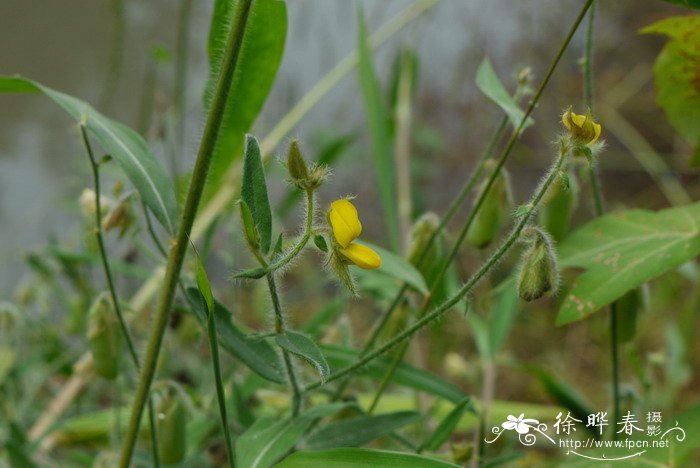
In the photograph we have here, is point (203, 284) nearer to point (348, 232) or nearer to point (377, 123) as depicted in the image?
point (348, 232)

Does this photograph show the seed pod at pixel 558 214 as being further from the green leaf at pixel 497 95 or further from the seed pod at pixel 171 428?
the seed pod at pixel 171 428

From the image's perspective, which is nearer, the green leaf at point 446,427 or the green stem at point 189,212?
the green stem at point 189,212

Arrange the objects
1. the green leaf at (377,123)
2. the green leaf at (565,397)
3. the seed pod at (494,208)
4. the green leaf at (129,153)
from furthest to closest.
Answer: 1. the green leaf at (377,123)
2. the green leaf at (565,397)
3. the seed pod at (494,208)
4. the green leaf at (129,153)

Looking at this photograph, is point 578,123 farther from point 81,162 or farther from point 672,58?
point 81,162

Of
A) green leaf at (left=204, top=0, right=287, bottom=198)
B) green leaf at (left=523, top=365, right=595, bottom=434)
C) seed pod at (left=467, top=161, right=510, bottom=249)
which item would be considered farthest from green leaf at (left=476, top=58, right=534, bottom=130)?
green leaf at (left=523, top=365, right=595, bottom=434)

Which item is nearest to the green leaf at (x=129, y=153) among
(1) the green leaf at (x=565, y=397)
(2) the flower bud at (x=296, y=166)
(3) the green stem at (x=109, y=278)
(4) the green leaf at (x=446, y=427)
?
(3) the green stem at (x=109, y=278)

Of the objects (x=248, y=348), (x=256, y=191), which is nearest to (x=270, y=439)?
(x=248, y=348)

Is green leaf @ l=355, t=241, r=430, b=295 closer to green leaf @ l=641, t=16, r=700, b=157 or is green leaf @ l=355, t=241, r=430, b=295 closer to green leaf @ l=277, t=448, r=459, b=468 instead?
green leaf @ l=277, t=448, r=459, b=468
